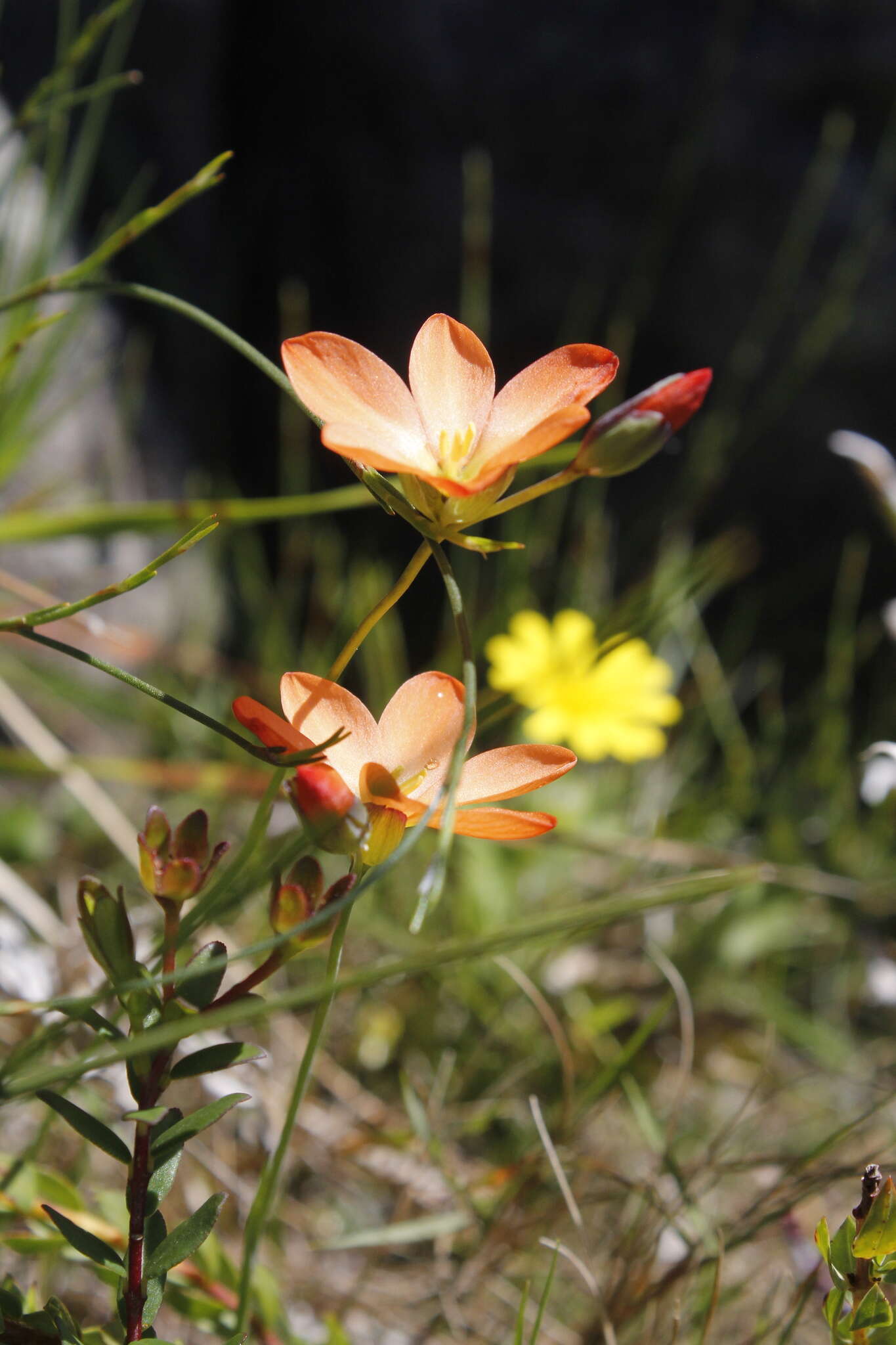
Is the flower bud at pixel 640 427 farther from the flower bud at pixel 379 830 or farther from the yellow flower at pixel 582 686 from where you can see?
the yellow flower at pixel 582 686

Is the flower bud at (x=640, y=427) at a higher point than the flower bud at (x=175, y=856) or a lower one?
higher

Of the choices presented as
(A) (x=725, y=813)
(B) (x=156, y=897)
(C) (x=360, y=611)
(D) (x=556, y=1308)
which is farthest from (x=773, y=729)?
(B) (x=156, y=897)

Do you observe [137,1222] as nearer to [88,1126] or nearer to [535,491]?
[88,1126]

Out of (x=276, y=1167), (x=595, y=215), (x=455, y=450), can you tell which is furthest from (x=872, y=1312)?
(x=595, y=215)

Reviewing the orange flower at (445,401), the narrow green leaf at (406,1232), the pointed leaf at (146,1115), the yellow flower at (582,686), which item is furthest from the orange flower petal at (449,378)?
the yellow flower at (582,686)

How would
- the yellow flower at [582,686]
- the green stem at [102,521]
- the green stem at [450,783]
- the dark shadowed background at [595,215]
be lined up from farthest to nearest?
the dark shadowed background at [595,215]
the yellow flower at [582,686]
the green stem at [102,521]
the green stem at [450,783]

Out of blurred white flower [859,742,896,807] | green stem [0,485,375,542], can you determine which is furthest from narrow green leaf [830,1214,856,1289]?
green stem [0,485,375,542]
